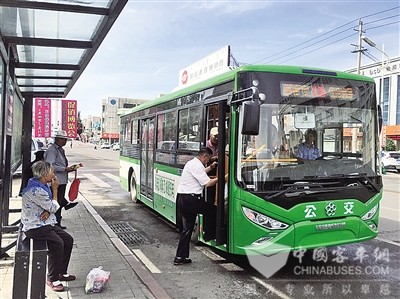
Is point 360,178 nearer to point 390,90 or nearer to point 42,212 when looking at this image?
point 42,212

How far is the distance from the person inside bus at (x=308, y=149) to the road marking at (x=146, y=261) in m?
2.76

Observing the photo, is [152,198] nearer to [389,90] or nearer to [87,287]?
[87,287]

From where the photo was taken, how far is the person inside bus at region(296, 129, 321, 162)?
535 cm

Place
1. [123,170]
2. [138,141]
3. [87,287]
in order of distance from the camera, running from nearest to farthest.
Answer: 1. [87,287]
2. [138,141]
3. [123,170]

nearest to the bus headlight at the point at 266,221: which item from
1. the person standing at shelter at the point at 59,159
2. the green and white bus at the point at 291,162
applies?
the green and white bus at the point at 291,162

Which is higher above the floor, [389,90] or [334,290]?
[389,90]

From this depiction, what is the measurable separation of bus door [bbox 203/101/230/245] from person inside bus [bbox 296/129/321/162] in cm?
103

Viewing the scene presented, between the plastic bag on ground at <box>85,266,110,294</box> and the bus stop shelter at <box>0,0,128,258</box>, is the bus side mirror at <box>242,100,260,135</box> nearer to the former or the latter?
the bus stop shelter at <box>0,0,128,258</box>

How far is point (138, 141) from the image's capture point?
10.9 metres

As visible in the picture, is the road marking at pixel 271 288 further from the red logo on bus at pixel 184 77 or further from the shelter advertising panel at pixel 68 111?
the red logo on bus at pixel 184 77

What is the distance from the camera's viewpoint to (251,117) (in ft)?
15.6

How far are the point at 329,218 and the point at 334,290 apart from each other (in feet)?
3.10

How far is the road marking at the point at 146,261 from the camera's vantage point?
5982 mm

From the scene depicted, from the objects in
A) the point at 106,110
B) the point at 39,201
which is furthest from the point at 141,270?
the point at 106,110
